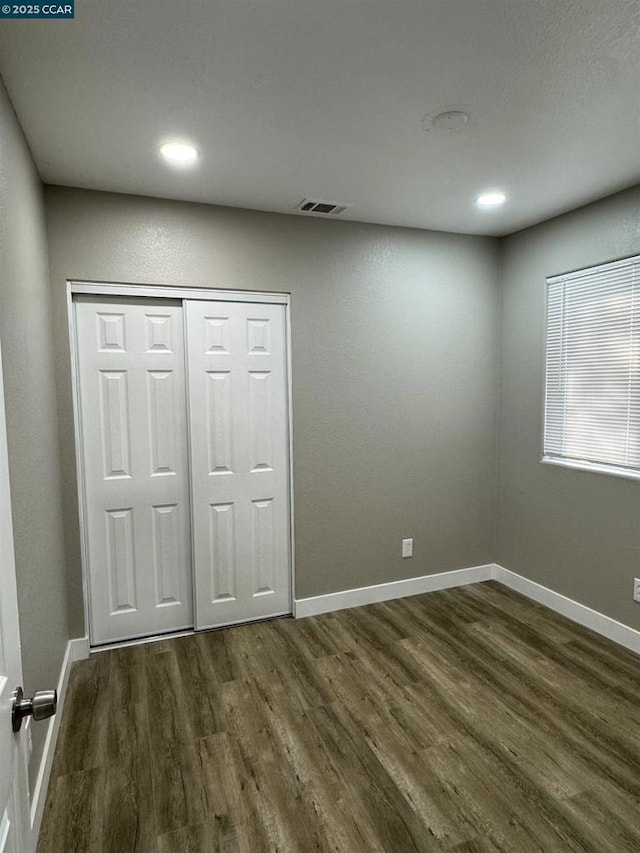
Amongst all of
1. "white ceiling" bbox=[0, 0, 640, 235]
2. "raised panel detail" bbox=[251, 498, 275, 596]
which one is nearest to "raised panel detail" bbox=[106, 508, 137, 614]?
"raised panel detail" bbox=[251, 498, 275, 596]

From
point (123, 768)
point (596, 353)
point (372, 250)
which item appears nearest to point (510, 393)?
point (596, 353)

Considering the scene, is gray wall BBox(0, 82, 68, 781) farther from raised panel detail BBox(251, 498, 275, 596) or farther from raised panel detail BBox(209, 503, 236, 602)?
raised panel detail BBox(251, 498, 275, 596)

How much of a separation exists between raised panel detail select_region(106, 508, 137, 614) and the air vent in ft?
6.65

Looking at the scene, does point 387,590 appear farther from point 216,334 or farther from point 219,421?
point 216,334

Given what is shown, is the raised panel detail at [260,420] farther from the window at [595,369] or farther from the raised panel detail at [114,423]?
the window at [595,369]

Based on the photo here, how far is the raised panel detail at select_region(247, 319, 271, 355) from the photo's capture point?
3010 millimetres

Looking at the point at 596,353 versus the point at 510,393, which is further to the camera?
the point at 510,393

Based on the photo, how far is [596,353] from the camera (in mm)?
2928

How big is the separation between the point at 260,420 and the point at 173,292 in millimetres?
904

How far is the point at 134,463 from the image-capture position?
111 inches

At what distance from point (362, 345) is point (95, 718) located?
249 cm

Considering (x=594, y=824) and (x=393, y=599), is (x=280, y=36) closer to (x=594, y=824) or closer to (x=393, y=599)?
(x=594, y=824)

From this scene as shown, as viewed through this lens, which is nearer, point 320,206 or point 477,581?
point 320,206

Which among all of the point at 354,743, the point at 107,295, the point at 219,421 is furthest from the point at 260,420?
the point at 354,743
